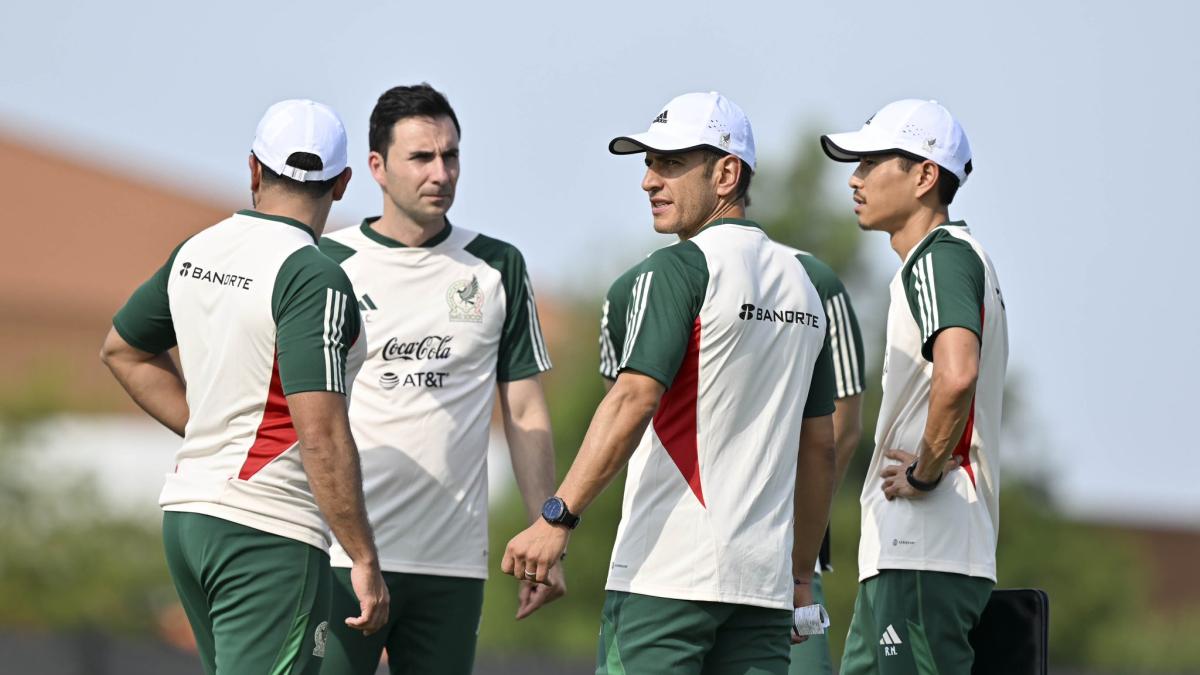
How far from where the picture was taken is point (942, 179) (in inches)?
247

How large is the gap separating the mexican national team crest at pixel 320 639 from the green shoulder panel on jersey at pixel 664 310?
4.11ft

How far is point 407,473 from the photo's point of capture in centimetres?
672

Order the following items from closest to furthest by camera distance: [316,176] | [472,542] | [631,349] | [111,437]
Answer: [631,349], [316,176], [472,542], [111,437]

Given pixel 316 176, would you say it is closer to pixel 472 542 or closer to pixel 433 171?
pixel 433 171

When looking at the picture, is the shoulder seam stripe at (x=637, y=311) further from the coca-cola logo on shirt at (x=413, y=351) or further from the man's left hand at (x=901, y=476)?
the coca-cola logo on shirt at (x=413, y=351)

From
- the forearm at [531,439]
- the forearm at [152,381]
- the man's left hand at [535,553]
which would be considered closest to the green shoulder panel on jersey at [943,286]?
the man's left hand at [535,553]

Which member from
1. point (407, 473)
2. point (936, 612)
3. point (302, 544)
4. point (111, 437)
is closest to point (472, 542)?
point (407, 473)

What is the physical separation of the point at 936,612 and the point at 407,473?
2115mm

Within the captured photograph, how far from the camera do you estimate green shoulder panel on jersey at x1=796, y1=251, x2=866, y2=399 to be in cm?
709

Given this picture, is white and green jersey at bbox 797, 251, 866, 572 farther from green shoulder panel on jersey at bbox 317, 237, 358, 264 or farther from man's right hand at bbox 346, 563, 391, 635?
man's right hand at bbox 346, 563, 391, 635

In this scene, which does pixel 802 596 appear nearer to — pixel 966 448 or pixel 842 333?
pixel 966 448

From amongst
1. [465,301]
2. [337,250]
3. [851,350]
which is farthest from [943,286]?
[337,250]

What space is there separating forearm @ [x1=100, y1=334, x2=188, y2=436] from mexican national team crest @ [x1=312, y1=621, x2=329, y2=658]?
1.09 metres

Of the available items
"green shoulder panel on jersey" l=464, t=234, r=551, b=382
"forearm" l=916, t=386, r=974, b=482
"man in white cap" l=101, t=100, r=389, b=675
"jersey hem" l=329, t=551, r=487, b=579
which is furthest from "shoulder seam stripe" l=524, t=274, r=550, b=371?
"forearm" l=916, t=386, r=974, b=482
